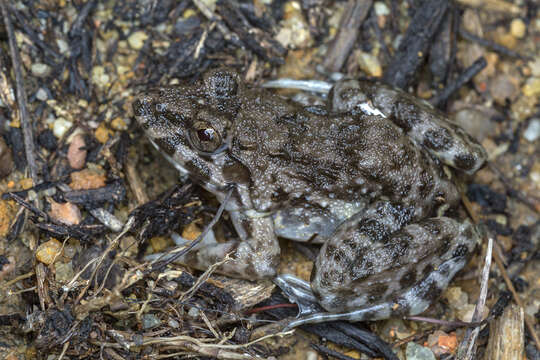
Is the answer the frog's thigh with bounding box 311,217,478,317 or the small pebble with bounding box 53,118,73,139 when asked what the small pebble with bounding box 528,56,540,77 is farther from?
the small pebble with bounding box 53,118,73,139

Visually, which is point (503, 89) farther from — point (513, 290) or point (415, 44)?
point (513, 290)

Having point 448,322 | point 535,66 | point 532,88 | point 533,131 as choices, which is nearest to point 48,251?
point 448,322

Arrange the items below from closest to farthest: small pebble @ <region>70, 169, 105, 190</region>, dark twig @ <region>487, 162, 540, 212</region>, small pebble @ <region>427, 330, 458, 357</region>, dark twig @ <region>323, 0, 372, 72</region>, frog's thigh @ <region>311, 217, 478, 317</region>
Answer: frog's thigh @ <region>311, 217, 478, 317</region>, small pebble @ <region>427, 330, 458, 357</region>, small pebble @ <region>70, 169, 105, 190</region>, dark twig @ <region>487, 162, 540, 212</region>, dark twig @ <region>323, 0, 372, 72</region>

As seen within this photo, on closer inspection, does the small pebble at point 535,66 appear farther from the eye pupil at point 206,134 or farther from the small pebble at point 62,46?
the small pebble at point 62,46

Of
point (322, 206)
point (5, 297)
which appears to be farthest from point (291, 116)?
point (5, 297)

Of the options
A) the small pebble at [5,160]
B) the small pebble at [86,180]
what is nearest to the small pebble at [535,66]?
the small pebble at [86,180]

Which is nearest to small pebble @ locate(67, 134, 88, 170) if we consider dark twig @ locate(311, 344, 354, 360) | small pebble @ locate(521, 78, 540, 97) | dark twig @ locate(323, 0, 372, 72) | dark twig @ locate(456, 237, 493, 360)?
dark twig @ locate(323, 0, 372, 72)
